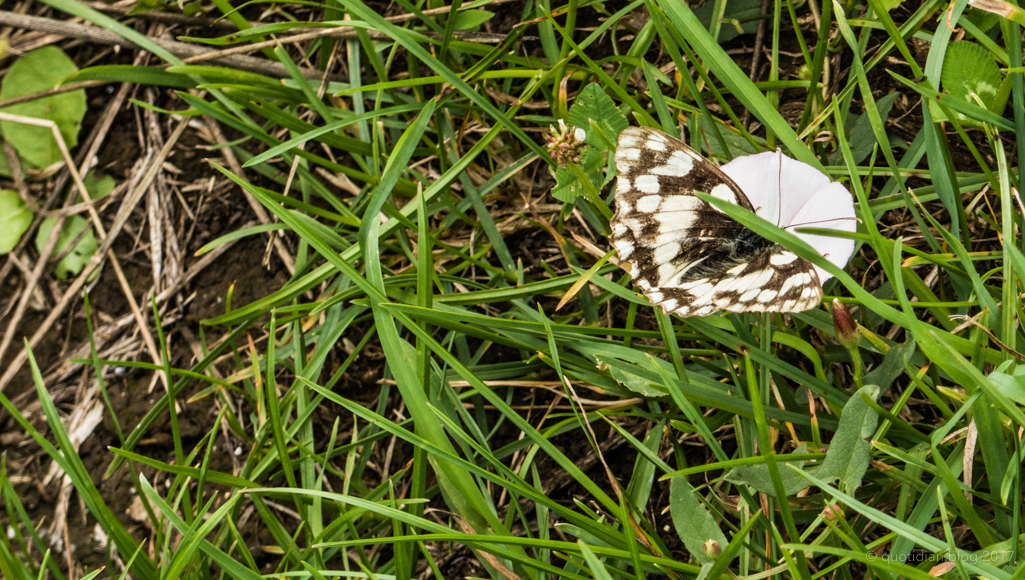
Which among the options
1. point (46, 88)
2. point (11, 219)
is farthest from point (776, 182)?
point (11, 219)

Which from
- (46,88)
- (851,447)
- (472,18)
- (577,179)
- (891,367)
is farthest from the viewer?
(46,88)

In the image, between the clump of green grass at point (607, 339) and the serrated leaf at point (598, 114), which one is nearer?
the clump of green grass at point (607, 339)

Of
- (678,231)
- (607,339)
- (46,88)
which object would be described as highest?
(46,88)

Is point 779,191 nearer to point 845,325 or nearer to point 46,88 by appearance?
point 845,325

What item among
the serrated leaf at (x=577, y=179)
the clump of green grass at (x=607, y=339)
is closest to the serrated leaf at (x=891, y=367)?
the clump of green grass at (x=607, y=339)

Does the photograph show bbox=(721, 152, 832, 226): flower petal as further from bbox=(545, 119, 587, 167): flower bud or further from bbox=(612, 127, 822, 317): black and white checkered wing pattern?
bbox=(545, 119, 587, 167): flower bud

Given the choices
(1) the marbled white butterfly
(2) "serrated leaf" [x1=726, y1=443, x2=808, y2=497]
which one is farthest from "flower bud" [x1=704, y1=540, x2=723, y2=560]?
(1) the marbled white butterfly

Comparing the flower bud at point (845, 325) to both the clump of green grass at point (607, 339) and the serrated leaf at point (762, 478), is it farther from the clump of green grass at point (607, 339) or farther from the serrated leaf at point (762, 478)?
the serrated leaf at point (762, 478)
